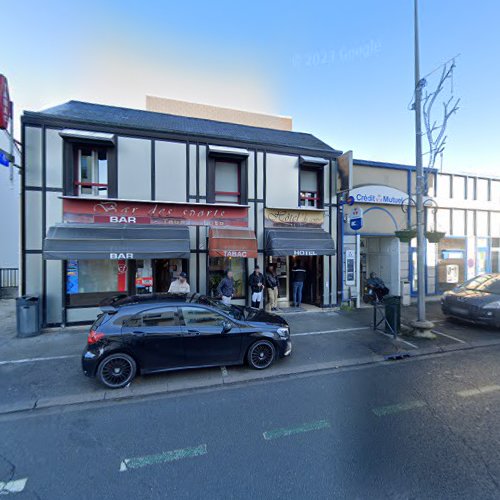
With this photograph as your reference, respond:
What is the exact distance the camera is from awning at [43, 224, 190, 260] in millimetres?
7016

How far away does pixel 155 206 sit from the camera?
8.30 m

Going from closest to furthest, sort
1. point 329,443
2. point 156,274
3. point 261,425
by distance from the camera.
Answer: point 329,443 → point 261,425 → point 156,274

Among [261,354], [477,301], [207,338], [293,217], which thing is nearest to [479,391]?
[261,354]

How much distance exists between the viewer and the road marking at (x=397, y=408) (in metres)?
3.68

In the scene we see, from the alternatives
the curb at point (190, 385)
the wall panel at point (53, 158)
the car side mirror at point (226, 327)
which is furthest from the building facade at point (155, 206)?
the curb at point (190, 385)

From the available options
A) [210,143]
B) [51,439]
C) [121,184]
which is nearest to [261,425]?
[51,439]

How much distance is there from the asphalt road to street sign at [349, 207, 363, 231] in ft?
19.3

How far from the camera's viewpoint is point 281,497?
238 centimetres

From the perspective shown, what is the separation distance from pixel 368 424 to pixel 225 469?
74.6 inches

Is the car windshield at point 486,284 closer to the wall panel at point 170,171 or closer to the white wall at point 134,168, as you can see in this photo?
the wall panel at point 170,171

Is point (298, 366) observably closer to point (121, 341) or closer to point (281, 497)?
point (281, 497)

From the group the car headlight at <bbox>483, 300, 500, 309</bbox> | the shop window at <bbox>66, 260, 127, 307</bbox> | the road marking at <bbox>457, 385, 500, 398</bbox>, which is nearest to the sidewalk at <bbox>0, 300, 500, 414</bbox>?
the car headlight at <bbox>483, 300, 500, 309</bbox>

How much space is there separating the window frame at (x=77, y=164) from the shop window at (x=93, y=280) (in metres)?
2.03

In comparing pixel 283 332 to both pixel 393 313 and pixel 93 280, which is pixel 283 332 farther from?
pixel 93 280
